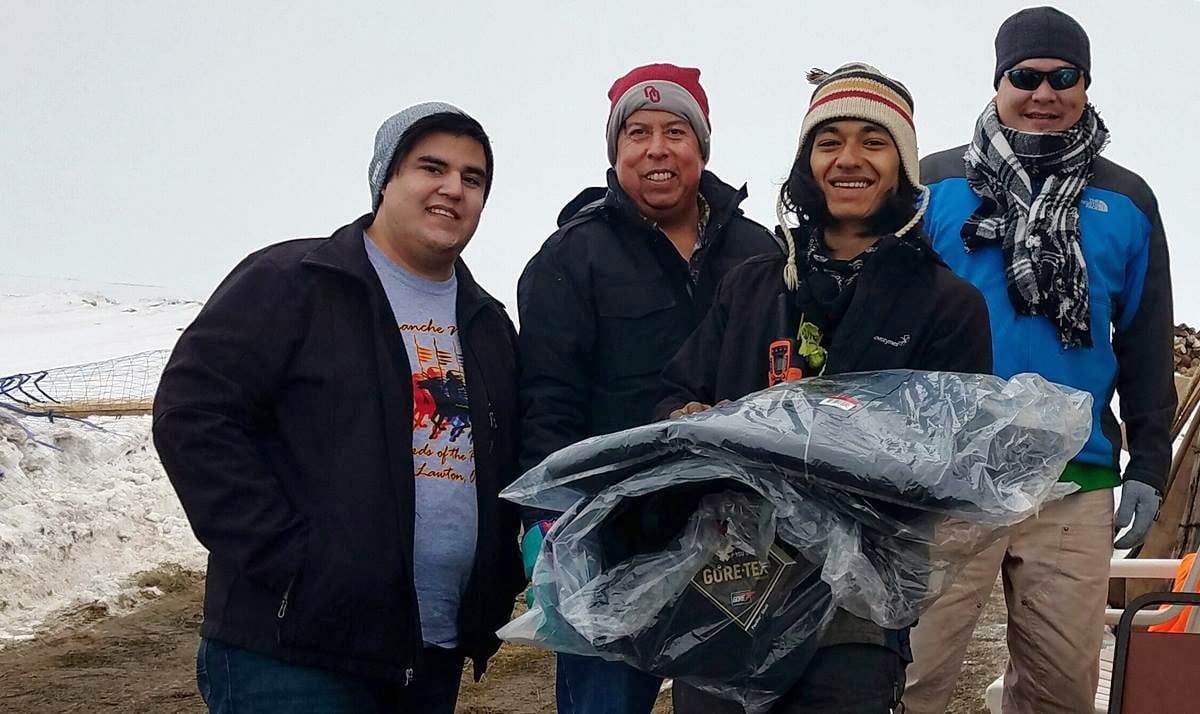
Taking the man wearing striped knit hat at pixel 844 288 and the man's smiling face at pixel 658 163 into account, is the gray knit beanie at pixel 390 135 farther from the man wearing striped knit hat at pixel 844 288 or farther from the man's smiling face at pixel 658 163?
the man wearing striped knit hat at pixel 844 288

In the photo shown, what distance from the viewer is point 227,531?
7.16 ft

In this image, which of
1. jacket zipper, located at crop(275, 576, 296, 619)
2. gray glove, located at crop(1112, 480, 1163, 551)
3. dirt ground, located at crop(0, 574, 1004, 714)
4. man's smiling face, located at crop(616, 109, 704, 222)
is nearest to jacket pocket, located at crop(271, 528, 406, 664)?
jacket zipper, located at crop(275, 576, 296, 619)

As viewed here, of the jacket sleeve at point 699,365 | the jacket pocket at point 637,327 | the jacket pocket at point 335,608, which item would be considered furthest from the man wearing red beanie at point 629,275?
the jacket pocket at point 335,608

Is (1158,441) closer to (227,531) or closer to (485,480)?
(485,480)

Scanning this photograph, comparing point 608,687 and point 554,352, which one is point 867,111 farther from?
point 608,687

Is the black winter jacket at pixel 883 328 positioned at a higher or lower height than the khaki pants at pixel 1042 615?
higher

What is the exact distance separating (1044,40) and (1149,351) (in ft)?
2.73

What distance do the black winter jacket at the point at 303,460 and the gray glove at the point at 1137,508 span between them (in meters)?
1.70

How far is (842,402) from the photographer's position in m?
1.90

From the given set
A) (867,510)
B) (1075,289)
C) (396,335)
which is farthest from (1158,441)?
(396,335)

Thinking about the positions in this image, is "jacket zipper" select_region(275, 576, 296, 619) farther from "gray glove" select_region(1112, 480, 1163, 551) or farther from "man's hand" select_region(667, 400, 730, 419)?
"gray glove" select_region(1112, 480, 1163, 551)

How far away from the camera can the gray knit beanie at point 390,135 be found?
2.49 metres

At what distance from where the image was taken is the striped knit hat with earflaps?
2.27m

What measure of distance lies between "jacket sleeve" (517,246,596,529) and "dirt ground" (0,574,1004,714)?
2.25 m
